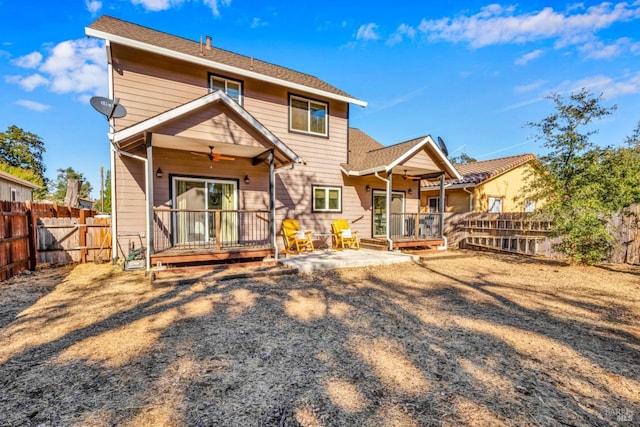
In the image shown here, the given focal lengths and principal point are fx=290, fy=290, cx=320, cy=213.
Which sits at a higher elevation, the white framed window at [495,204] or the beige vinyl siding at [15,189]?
the beige vinyl siding at [15,189]

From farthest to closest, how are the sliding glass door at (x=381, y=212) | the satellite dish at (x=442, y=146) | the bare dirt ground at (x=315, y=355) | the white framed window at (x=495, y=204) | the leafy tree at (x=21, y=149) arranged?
the leafy tree at (x=21, y=149), the white framed window at (x=495, y=204), the sliding glass door at (x=381, y=212), the satellite dish at (x=442, y=146), the bare dirt ground at (x=315, y=355)

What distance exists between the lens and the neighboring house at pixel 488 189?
48.2ft

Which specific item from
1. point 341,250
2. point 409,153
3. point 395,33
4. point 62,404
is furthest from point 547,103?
point 62,404

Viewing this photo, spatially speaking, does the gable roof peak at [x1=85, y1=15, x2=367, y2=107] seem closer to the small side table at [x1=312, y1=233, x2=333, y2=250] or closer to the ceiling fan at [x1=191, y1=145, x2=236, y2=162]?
the ceiling fan at [x1=191, y1=145, x2=236, y2=162]

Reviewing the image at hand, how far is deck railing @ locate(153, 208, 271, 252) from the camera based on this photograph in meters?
7.53

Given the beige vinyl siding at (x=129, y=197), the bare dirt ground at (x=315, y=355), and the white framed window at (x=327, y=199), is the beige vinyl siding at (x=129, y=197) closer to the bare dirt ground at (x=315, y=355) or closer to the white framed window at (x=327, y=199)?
the bare dirt ground at (x=315, y=355)

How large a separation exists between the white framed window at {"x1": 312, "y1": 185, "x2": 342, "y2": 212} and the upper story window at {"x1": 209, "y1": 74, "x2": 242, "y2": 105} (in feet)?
12.4

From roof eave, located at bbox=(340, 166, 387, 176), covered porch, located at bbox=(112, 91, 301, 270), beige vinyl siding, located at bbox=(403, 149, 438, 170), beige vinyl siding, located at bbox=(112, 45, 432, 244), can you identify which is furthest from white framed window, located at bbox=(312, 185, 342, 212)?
beige vinyl siding, located at bbox=(403, 149, 438, 170)

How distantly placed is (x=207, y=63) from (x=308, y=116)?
349cm

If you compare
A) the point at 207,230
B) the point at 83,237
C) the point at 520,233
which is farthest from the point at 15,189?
the point at 520,233

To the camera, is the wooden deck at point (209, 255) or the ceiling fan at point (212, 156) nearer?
the wooden deck at point (209, 255)

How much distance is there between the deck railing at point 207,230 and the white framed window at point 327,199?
76.7 inches

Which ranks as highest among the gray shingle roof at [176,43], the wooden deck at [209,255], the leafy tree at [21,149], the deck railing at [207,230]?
the leafy tree at [21,149]

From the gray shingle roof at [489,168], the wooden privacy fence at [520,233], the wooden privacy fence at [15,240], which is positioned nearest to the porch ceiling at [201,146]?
the wooden privacy fence at [15,240]
